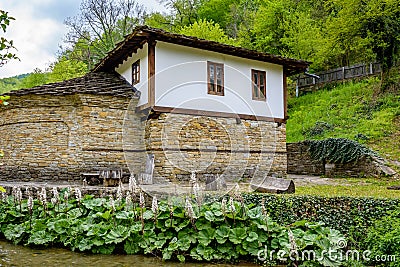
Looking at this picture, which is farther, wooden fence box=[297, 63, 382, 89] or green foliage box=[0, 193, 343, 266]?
wooden fence box=[297, 63, 382, 89]

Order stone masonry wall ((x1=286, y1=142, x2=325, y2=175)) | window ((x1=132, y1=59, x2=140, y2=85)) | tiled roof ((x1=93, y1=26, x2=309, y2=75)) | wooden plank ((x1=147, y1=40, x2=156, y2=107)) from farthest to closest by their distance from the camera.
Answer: stone masonry wall ((x1=286, y1=142, x2=325, y2=175)) < window ((x1=132, y1=59, x2=140, y2=85)) < wooden plank ((x1=147, y1=40, x2=156, y2=107)) < tiled roof ((x1=93, y1=26, x2=309, y2=75))

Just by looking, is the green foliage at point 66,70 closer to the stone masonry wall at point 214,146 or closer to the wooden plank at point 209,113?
the stone masonry wall at point 214,146

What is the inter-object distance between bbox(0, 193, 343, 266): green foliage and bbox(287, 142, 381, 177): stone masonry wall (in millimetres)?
8832

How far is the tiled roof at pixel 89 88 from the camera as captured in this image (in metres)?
11.0

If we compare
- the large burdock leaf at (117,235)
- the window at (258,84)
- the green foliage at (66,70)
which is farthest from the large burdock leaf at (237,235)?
the green foliage at (66,70)

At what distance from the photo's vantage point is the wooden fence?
22.5 meters

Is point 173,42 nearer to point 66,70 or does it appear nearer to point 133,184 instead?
point 133,184

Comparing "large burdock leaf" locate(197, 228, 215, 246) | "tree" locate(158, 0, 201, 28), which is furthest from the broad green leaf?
"tree" locate(158, 0, 201, 28)

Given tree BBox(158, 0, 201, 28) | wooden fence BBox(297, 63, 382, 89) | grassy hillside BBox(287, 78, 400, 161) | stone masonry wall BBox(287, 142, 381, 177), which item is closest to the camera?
stone masonry wall BBox(287, 142, 381, 177)

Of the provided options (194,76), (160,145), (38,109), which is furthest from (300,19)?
(38,109)

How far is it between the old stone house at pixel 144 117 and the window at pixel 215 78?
3 centimetres

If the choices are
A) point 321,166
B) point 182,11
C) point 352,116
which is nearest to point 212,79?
point 321,166

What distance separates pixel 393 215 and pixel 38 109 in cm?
1013

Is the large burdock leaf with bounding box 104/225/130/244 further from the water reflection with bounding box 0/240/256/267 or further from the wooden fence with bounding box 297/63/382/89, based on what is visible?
the wooden fence with bounding box 297/63/382/89
